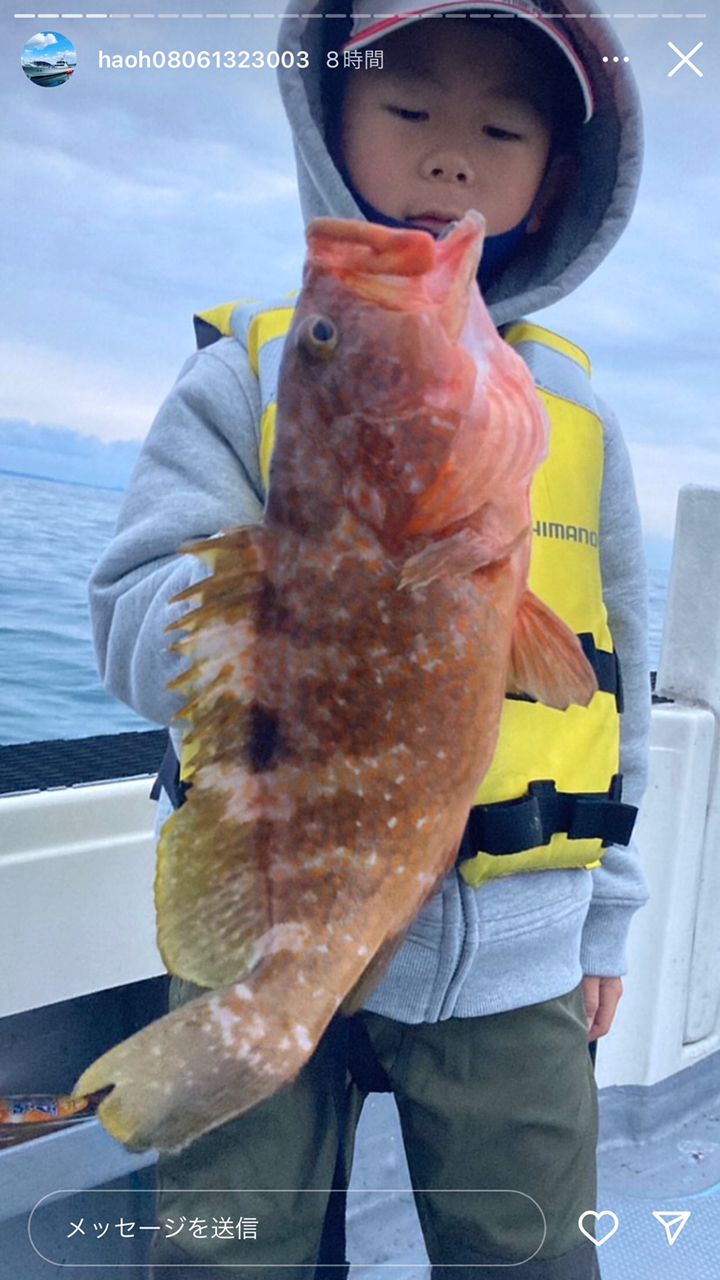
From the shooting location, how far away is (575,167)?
3.11 feet

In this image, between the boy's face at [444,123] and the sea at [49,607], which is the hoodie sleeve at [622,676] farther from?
the boy's face at [444,123]

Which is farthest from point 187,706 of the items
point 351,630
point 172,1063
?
point 172,1063

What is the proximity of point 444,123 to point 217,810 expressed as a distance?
2.03 ft

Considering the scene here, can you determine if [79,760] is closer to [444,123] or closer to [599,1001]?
[599,1001]

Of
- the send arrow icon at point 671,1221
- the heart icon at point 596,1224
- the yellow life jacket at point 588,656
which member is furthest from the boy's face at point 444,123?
the send arrow icon at point 671,1221

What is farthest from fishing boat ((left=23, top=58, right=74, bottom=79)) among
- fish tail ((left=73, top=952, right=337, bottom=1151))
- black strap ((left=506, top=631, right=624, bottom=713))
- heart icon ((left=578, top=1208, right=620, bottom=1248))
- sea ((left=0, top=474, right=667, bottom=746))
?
heart icon ((left=578, top=1208, right=620, bottom=1248))

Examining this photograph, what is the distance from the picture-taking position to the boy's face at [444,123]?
85 cm

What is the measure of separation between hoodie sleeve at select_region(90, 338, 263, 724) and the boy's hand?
0.64m

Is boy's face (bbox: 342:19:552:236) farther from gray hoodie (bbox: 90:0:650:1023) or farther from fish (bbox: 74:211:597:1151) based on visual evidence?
fish (bbox: 74:211:597:1151)

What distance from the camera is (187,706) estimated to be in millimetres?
744

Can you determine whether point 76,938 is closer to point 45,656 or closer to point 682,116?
point 45,656

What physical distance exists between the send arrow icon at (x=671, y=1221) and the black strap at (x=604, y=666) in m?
0.68

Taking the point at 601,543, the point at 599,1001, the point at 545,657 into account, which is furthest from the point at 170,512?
the point at 599,1001

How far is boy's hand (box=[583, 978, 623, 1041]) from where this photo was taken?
1.15 metres
